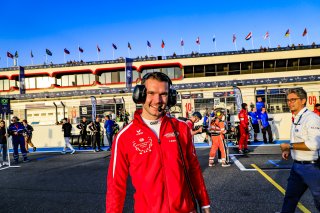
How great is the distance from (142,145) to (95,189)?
469cm

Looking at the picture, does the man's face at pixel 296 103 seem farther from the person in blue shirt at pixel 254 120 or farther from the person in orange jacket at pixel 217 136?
the person in blue shirt at pixel 254 120

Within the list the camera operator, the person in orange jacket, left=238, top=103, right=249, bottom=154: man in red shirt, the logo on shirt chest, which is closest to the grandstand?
the camera operator

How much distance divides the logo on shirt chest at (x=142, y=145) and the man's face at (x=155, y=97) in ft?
0.71

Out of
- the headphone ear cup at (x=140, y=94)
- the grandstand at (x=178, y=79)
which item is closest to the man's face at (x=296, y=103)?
the headphone ear cup at (x=140, y=94)

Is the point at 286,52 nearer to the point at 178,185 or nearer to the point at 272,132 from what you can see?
the point at 272,132

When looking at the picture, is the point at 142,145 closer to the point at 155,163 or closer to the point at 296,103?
the point at 155,163

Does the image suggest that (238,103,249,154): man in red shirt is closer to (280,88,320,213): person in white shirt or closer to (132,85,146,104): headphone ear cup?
(280,88,320,213): person in white shirt

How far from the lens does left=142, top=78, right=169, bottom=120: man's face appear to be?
2.01 m

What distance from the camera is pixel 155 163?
1.89 metres

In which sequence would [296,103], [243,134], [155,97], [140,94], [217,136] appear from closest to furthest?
[155,97], [140,94], [296,103], [217,136], [243,134]

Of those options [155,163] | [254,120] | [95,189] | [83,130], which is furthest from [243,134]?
[155,163]

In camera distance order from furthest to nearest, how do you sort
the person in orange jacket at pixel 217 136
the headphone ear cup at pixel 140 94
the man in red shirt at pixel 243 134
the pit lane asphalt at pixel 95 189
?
the man in red shirt at pixel 243 134 → the person in orange jacket at pixel 217 136 → the pit lane asphalt at pixel 95 189 → the headphone ear cup at pixel 140 94

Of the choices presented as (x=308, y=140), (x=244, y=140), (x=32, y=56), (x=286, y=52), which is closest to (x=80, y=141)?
(x=244, y=140)

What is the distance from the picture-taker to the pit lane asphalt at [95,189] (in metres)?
4.71
